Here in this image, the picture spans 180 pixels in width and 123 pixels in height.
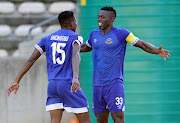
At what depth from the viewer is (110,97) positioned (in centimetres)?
566

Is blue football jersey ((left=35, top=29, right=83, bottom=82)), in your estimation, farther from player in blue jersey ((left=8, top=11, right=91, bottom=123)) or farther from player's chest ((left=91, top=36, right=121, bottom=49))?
player's chest ((left=91, top=36, right=121, bottom=49))

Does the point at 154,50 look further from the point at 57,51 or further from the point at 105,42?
the point at 57,51

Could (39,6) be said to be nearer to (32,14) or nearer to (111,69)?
(32,14)

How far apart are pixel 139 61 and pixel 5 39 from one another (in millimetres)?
6465

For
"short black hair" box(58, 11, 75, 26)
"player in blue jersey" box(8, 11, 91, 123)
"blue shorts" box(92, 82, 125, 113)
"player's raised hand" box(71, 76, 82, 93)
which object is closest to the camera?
"player's raised hand" box(71, 76, 82, 93)

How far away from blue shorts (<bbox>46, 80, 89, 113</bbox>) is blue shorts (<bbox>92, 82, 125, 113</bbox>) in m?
0.48

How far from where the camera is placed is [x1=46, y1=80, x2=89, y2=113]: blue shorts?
5180 millimetres

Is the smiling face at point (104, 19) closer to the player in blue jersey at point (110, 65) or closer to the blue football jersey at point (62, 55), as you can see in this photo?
the player in blue jersey at point (110, 65)

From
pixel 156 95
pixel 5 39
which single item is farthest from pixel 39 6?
pixel 156 95

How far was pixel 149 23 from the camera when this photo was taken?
7000 mm

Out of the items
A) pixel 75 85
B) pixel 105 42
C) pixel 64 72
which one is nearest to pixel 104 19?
pixel 105 42

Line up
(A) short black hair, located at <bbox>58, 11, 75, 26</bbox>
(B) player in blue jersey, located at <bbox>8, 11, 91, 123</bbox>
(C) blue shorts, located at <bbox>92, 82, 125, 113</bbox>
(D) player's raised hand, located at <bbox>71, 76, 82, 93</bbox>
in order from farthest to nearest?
(C) blue shorts, located at <bbox>92, 82, 125, 113</bbox>, (A) short black hair, located at <bbox>58, 11, 75, 26</bbox>, (B) player in blue jersey, located at <bbox>8, 11, 91, 123</bbox>, (D) player's raised hand, located at <bbox>71, 76, 82, 93</bbox>

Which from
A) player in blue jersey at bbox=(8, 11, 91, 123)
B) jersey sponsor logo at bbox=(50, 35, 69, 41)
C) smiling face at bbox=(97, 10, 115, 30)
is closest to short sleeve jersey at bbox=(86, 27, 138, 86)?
smiling face at bbox=(97, 10, 115, 30)

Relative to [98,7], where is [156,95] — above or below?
below
